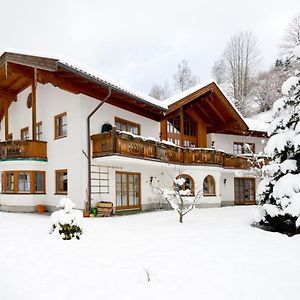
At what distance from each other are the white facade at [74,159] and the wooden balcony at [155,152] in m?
0.31

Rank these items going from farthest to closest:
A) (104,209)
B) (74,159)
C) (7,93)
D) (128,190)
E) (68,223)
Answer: (7,93) < (128,190) < (74,159) < (104,209) < (68,223)

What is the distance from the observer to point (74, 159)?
14.1m

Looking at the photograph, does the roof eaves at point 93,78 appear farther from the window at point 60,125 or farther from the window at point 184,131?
the window at point 184,131

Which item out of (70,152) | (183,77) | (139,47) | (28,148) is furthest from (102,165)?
(139,47)

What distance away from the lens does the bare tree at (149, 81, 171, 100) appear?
54938 mm

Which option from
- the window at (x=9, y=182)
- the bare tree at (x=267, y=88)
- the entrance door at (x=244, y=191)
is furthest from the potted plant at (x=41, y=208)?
the bare tree at (x=267, y=88)

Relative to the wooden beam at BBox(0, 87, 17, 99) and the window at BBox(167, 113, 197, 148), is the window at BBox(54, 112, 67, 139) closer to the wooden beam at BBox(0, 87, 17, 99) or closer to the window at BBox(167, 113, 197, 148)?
the wooden beam at BBox(0, 87, 17, 99)

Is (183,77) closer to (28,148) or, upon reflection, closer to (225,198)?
(225,198)

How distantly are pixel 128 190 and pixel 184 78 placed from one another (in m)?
36.4

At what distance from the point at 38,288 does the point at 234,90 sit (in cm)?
4037

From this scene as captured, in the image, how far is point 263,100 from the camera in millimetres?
40625

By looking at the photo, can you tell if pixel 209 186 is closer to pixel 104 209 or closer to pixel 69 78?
pixel 104 209

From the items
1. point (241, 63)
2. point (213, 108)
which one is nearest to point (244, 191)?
point (213, 108)

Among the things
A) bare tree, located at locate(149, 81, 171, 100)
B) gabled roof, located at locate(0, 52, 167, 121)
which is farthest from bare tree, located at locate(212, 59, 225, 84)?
gabled roof, located at locate(0, 52, 167, 121)
